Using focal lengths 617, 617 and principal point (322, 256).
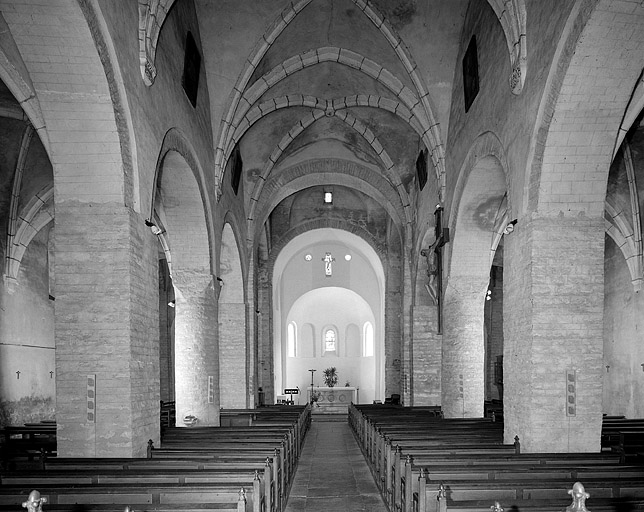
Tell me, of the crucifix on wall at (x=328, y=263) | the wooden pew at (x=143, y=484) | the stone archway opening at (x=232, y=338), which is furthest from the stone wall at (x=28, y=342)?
the crucifix on wall at (x=328, y=263)

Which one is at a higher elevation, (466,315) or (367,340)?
(466,315)

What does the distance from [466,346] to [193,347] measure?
5969mm

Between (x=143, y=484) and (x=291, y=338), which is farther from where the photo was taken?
(x=291, y=338)

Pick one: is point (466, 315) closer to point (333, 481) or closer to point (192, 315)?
point (333, 481)

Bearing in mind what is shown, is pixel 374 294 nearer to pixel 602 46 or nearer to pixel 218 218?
pixel 218 218

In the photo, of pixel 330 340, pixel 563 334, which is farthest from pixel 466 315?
pixel 330 340

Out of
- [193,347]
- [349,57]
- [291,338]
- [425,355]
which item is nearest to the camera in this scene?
[193,347]

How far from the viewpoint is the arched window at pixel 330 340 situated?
33.4 metres

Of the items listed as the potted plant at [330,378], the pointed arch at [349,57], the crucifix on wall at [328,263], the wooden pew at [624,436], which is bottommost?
the potted plant at [330,378]

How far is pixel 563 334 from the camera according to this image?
8.30m

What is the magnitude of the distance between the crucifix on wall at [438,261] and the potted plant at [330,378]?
17467 millimetres

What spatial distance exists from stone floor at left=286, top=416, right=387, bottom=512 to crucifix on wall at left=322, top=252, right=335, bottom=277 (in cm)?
1224

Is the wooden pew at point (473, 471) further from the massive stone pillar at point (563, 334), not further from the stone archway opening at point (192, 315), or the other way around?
the stone archway opening at point (192, 315)

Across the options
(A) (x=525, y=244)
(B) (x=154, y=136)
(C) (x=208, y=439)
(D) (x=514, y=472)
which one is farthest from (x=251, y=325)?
(D) (x=514, y=472)
